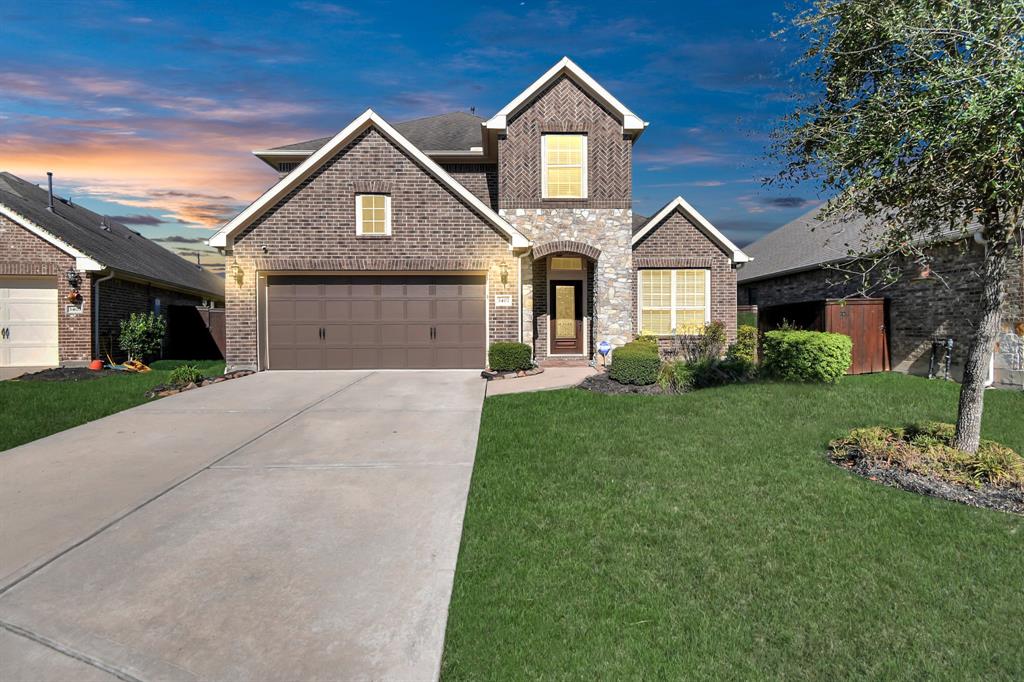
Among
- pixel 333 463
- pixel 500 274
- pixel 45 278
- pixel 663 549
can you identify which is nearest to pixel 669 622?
pixel 663 549

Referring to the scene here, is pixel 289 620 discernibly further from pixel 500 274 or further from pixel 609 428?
pixel 500 274

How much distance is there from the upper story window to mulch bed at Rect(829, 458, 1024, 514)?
36.0 ft

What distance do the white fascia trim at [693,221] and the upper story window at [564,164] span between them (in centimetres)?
231

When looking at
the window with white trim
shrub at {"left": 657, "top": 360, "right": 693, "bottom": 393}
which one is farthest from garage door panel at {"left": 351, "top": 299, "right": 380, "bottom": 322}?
the window with white trim

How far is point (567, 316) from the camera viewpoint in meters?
16.8

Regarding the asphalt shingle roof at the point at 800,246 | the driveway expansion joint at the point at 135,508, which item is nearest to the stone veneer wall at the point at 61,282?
the driveway expansion joint at the point at 135,508

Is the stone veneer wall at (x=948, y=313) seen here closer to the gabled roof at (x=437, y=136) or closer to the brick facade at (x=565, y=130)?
the brick facade at (x=565, y=130)

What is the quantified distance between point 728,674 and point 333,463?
4768 mm

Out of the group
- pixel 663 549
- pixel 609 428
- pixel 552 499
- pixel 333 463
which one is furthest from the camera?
pixel 609 428

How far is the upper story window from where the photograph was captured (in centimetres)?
1529

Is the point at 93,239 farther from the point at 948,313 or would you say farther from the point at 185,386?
the point at 948,313

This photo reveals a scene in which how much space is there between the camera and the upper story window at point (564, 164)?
15289 mm

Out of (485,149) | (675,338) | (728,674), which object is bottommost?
(728,674)

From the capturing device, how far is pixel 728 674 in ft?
9.43
